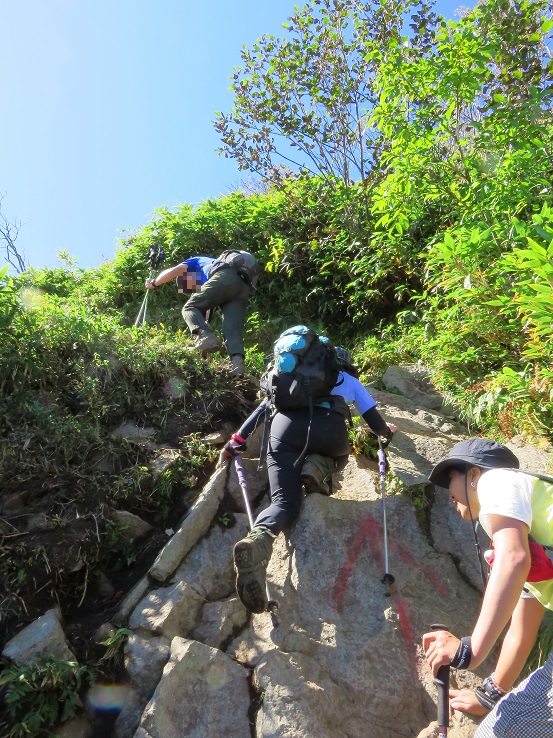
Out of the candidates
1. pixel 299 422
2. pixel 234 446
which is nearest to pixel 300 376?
pixel 299 422

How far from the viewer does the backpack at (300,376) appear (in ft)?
15.6

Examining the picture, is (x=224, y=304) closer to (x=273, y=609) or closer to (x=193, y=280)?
(x=193, y=280)

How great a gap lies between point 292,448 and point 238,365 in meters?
2.55

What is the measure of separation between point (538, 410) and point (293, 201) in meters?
6.57

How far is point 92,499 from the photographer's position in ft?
16.4

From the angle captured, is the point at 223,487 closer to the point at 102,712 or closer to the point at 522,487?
the point at 102,712

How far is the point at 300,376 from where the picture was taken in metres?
4.79

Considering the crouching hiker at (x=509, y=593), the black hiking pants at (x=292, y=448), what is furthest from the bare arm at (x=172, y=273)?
the crouching hiker at (x=509, y=593)

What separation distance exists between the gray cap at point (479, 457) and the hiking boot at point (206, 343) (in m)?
4.65

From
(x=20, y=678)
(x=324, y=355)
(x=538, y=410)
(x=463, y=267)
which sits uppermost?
(x=463, y=267)

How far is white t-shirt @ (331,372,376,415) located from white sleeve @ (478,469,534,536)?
278 centimetres

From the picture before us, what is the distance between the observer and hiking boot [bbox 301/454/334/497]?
4652mm

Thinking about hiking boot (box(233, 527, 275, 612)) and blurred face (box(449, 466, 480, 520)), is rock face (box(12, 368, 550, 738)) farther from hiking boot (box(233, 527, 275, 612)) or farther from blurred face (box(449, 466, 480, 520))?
blurred face (box(449, 466, 480, 520))

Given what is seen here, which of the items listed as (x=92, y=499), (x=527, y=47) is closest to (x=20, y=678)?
(x=92, y=499)
